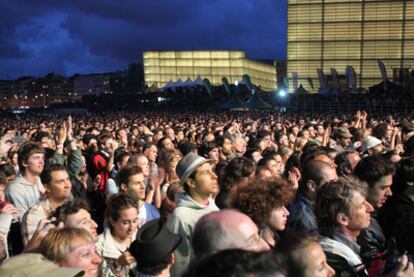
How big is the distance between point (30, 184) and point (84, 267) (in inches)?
115

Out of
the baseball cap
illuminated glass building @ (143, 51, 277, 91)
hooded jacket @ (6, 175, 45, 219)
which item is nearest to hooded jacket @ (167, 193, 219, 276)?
the baseball cap

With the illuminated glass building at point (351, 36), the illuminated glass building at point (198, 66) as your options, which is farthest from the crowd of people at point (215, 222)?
the illuminated glass building at point (198, 66)

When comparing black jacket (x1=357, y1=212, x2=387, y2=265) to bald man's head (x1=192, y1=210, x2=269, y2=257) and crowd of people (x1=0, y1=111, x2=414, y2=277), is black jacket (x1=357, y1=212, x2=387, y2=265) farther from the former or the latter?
bald man's head (x1=192, y1=210, x2=269, y2=257)

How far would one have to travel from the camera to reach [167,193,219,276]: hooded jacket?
361 centimetres

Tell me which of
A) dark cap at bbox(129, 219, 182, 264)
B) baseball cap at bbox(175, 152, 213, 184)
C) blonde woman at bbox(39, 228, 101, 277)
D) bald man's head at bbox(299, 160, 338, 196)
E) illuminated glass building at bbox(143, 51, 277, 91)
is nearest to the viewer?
blonde woman at bbox(39, 228, 101, 277)

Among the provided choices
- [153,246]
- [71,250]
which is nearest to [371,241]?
[153,246]

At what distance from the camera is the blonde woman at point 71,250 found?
288cm

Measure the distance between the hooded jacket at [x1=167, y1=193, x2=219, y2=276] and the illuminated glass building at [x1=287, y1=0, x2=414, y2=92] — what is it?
155ft

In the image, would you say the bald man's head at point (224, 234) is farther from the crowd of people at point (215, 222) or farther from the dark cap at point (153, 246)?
the dark cap at point (153, 246)

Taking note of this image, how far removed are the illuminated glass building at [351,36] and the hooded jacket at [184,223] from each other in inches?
1861

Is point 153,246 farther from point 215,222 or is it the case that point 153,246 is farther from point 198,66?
point 198,66

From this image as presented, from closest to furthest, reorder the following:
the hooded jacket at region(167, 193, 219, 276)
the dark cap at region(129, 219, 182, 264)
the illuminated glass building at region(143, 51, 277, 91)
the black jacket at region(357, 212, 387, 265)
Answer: the dark cap at region(129, 219, 182, 264) < the hooded jacket at region(167, 193, 219, 276) < the black jacket at region(357, 212, 387, 265) < the illuminated glass building at region(143, 51, 277, 91)

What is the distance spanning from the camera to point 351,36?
51719 millimetres

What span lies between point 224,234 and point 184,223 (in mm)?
1194
